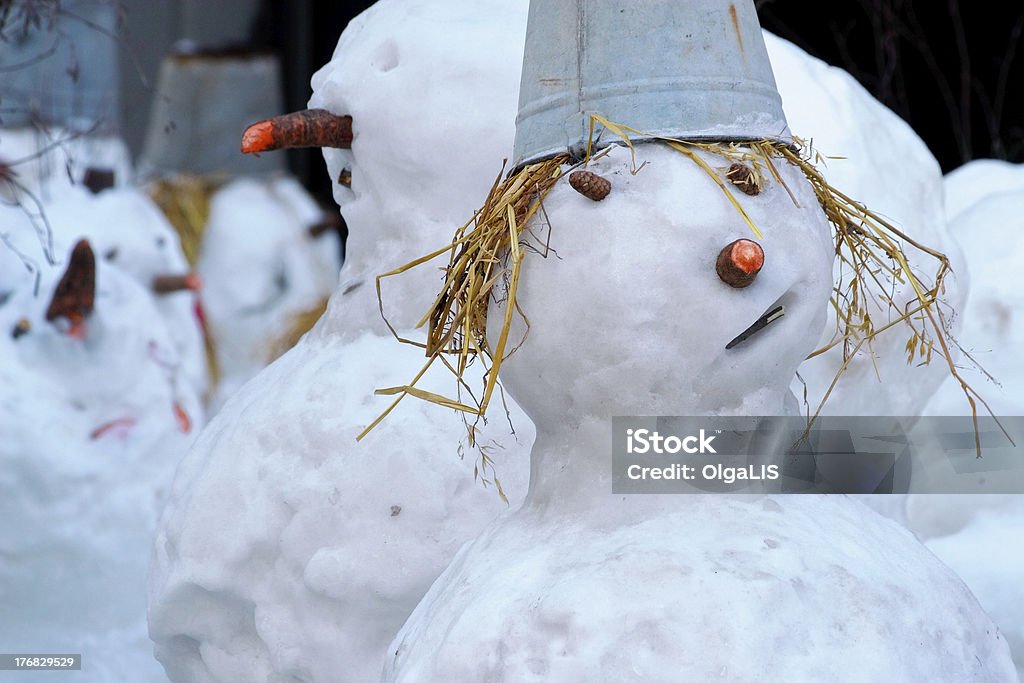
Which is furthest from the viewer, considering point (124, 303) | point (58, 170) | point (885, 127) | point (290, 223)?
point (290, 223)

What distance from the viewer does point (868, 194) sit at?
1680 millimetres

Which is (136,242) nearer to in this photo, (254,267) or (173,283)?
(173,283)

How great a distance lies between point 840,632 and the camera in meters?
0.98

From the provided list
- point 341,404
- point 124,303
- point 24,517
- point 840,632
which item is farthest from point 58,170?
point 840,632

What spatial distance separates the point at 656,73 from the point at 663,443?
315 millimetres

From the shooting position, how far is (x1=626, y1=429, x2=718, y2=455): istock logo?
1.08 m

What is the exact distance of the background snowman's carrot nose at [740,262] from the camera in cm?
104

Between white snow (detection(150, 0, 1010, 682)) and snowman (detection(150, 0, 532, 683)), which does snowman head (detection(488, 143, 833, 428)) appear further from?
snowman (detection(150, 0, 532, 683))

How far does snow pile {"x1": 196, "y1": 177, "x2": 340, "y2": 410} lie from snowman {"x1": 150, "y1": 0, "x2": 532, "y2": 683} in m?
2.30

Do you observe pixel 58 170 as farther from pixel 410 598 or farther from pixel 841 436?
pixel 841 436

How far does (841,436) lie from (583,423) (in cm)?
31

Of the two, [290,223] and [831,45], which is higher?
[831,45]
